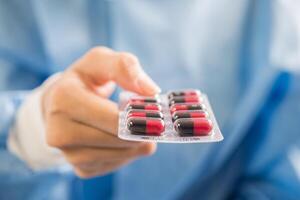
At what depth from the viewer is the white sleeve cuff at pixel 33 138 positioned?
0.47 m

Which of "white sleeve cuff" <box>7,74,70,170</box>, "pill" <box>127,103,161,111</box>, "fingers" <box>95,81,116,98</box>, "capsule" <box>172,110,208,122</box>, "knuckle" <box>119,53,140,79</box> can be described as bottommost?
"white sleeve cuff" <box>7,74,70,170</box>

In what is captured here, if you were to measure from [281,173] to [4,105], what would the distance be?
289 millimetres

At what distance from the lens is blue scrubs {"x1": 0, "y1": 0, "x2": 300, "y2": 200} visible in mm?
468

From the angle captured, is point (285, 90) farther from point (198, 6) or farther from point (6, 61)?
point (6, 61)

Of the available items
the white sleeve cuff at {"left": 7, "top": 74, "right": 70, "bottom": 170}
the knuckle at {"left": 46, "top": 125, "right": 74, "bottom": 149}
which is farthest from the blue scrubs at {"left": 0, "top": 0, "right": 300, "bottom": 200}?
the knuckle at {"left": 46, "top": 125, "right": 74, "bottom": 149}

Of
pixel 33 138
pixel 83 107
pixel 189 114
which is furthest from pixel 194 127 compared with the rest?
pixel 33 138

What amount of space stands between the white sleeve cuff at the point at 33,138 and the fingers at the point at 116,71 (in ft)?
0.18

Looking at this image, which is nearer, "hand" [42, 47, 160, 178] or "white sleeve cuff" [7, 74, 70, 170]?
"hand" [42, 47, 160, 178]

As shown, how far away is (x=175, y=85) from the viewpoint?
50 centimetres

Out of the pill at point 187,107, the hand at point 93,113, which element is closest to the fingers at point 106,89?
the hand at point 93,113

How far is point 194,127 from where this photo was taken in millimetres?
290

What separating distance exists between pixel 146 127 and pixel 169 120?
0.03 m

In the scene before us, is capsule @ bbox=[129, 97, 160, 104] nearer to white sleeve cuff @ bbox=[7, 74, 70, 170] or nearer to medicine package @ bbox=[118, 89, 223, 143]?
medicine package @ bbox=[118, 89, 223, 143]

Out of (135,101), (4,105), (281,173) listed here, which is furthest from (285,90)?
(4,105)
